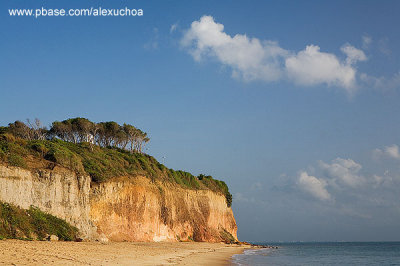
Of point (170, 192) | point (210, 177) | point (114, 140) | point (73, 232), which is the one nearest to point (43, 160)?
point (73, 232)

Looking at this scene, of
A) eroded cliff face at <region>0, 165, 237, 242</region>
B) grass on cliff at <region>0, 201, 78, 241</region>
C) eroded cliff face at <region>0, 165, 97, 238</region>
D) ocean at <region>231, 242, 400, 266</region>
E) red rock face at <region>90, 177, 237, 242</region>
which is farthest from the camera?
red rock face at <region>90, 177, 237, 242</region>

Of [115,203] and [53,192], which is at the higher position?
[53,192]

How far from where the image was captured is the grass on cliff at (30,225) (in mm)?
26141

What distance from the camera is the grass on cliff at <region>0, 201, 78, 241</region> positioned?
85.8 ft

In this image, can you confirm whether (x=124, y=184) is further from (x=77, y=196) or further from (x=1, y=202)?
(x=1, y=202)

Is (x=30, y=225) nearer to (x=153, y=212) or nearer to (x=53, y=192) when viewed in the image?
(x=53, y=192)

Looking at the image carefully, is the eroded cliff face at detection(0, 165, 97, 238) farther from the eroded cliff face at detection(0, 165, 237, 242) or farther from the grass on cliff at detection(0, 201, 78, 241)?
the grass on cliff at detection(0, 201, 78, 241)

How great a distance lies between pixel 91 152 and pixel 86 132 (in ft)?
60.9

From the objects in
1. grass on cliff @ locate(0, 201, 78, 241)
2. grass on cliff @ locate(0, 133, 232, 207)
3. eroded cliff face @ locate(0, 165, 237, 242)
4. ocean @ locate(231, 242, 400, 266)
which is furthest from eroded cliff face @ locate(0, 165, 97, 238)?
ocean @ locate(231, 242, 400, 266)

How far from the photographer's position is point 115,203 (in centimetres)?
3916

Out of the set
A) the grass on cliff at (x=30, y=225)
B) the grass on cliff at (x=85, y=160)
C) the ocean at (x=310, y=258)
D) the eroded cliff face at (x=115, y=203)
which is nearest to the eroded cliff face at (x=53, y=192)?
the eroded cliff face at (x=115, y=203)

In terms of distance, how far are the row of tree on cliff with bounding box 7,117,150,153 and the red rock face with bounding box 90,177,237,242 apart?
14.6m

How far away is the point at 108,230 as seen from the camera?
122 ft

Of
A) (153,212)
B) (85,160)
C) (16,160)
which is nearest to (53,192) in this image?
(16,160)
